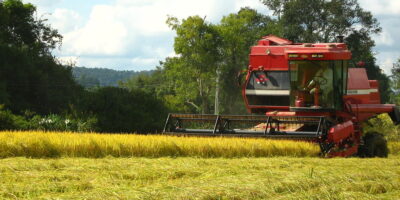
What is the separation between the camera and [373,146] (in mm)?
14758

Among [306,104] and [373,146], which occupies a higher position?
[306,104]

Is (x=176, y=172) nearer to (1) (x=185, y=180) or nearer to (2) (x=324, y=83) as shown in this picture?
(1) (x=185, y=180)

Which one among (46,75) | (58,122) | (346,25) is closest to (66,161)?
(58,122)

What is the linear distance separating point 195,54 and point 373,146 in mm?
34099

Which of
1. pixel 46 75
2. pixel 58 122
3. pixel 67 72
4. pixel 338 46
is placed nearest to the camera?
pixel 338 46

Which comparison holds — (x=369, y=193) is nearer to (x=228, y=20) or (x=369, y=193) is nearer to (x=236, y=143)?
(x=236, y=143)

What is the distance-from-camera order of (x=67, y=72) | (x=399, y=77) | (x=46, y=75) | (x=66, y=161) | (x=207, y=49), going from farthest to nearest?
(x=399, y=77)
(x=207, y=49)
(x=67, y=72)
(x=46, y=75)
(x=66, y=161)

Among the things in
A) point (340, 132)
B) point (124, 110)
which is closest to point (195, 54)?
point (124, 110)

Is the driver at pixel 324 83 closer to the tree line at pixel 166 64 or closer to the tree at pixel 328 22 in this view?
the tree line at pixel 166 64

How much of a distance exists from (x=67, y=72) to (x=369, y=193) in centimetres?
3567

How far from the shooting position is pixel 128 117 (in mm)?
26703

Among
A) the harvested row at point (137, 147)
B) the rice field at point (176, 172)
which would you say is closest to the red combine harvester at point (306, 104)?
the harvested row at point (137, 147)

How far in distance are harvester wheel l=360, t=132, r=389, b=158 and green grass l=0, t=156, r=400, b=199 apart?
5197 mm

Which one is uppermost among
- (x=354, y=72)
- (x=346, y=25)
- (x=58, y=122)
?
(x=346, y=25)
